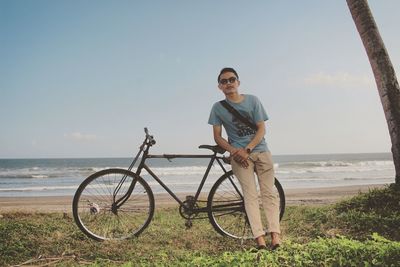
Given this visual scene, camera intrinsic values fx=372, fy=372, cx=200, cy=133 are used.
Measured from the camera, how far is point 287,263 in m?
3.52

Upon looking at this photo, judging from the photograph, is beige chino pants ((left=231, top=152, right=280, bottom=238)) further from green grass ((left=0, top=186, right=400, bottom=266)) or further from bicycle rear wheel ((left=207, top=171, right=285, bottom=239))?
bicycle rear wheel ((left=207, top=171, right=285, bottom=239))

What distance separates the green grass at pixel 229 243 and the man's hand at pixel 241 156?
106 centimetres

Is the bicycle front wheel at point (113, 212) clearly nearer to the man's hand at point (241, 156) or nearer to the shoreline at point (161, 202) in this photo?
the man's hand at point (241, 156)

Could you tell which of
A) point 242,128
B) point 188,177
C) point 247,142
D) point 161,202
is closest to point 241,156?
point 247,142

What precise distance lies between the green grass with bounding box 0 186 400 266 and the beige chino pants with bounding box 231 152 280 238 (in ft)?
1.51

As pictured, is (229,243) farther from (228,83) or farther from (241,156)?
(228,83)

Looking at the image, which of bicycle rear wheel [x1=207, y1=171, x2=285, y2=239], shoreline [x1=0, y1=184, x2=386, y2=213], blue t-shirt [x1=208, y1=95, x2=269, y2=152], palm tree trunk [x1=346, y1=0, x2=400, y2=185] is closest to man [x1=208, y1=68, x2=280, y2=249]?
blue t-shirt [x1=208, y1=95, x2=269, y2=152]

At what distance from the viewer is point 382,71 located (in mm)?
6602

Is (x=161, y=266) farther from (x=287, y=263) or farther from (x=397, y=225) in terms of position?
(x=397, y=225)

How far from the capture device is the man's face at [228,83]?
4820 millimetres

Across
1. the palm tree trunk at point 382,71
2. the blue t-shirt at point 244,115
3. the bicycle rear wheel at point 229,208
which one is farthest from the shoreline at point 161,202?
the blue t-shirt at point 244,115

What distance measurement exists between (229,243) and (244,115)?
184 cm

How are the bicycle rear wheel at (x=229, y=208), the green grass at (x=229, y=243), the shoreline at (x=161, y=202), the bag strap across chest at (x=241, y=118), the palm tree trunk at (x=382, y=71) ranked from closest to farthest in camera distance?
1. the green grass at (x=229, y=243)
2. the bag strap across chest at (x=241, y=118)
3. the bicycle rear wheel at (x=229, y=208)
4. the palm tree trunk at (x=382, y=71)
5. the shoreline at (x=161, y=202)

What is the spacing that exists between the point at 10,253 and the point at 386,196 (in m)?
5.95
